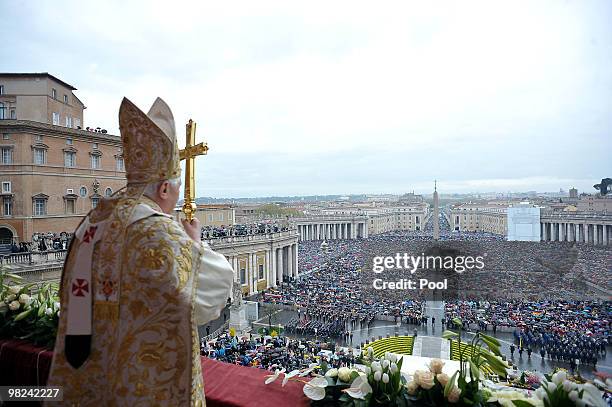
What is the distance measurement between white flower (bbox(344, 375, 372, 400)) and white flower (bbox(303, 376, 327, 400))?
14 centimetres

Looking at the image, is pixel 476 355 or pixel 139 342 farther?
pixel 476 355

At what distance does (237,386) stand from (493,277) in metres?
21.2

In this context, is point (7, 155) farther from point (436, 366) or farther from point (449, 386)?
point (449, 386)

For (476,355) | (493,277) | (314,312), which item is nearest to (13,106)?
(314,312)

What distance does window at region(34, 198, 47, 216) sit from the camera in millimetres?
11312

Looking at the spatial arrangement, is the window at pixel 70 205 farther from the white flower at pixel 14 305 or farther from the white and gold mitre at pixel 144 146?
the white and gold mitre at pixel 144 146

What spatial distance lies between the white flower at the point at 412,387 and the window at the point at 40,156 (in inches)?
492

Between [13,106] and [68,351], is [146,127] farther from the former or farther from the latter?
[13,106]

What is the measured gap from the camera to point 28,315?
3113 millimetres

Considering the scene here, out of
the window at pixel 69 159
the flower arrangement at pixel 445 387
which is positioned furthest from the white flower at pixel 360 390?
the window at pixel 69 159

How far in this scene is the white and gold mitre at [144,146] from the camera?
1.60 meters

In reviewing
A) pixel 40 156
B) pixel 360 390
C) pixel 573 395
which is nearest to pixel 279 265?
pixel 40 156

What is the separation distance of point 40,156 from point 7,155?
2.51 feet

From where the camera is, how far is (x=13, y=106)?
11.0m
